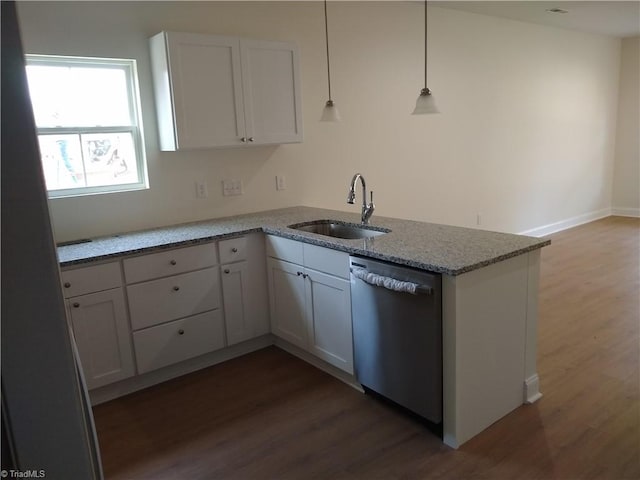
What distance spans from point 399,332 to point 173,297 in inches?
56.6

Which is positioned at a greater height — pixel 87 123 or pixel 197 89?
pixel 197 89

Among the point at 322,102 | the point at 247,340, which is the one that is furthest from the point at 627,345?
the point at 322,102

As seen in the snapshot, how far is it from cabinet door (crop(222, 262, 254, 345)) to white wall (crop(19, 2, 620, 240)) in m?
0.69

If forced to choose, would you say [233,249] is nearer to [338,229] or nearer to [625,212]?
[338,229]

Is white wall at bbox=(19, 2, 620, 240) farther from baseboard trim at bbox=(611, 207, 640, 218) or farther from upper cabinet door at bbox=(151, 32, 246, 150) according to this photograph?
baseboard trim at bbox=(611, 207, 640, 218)

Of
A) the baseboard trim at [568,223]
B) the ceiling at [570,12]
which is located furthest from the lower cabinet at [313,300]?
the baseboard trim at [568,223]

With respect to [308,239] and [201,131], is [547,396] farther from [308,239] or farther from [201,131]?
[201,131]

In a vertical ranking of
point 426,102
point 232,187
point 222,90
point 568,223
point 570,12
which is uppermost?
point 570,12

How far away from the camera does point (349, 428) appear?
2.50 meters

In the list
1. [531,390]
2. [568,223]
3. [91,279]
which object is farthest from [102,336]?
[568,223]

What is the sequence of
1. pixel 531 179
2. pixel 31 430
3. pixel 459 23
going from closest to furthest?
pixel 31 430
pixel 459 23
pixel 531 179

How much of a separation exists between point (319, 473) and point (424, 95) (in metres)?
2.03

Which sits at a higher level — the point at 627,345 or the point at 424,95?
the point at 424,95

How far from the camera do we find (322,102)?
4.21 m
